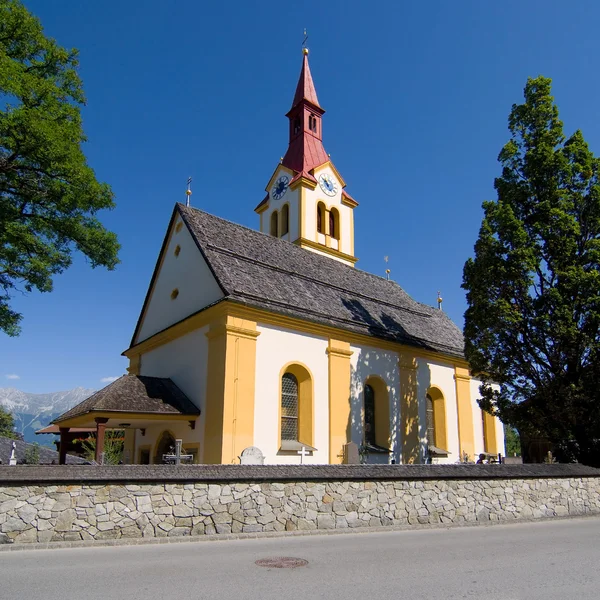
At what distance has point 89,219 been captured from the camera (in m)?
16.7

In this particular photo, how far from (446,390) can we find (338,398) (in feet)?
24.9

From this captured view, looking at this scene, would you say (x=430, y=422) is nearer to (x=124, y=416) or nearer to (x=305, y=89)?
(x=124, y=416)

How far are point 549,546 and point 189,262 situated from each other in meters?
14.9

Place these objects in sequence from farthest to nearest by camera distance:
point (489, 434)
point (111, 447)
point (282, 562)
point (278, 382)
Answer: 1. point (489, 434)
2. point (111, 447)
3. point (278, 382)
4. point (282, 562)

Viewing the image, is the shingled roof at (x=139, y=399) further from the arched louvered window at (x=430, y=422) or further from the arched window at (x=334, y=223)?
the arched window at (x=334, y=223)

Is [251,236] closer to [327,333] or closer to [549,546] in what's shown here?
[327,333]

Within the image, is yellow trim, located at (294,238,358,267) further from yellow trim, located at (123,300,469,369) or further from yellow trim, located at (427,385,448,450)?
yellow trim, located at (427,385,448,450)

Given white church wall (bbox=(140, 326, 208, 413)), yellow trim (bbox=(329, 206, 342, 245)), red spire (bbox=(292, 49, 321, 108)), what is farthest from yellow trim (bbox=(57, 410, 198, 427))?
red spire (bbox=(292, 49, 321, 108))

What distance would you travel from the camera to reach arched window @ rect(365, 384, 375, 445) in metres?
21.2

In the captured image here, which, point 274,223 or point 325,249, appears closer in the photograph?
point 325,249

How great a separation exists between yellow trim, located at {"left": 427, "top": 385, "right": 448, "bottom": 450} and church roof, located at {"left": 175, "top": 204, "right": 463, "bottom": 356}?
1.95 metres

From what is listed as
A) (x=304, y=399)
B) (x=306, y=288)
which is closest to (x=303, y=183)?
(x=306, y=288)

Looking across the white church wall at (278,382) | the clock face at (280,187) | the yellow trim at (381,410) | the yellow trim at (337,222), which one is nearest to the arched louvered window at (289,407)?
the white church wall at (278,382)

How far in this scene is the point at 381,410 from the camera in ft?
70.9
